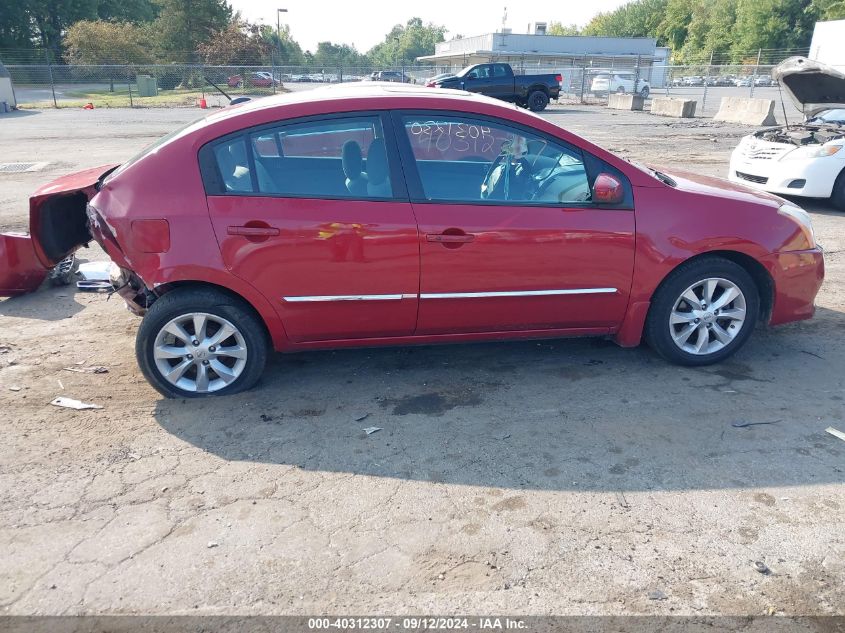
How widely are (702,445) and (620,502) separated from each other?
30.0 inches

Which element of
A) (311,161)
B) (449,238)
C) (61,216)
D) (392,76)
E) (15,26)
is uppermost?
(15,26)

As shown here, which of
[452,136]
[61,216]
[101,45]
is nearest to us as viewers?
[452,136]

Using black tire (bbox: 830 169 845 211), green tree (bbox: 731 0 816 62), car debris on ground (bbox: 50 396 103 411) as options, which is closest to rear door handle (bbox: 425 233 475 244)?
car debris on ground (bbox: 50 396 103 411)

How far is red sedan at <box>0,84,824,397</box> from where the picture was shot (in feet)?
12.6

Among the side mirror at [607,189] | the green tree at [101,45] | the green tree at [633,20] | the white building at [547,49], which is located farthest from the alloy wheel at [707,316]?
the green tree at [633,20]

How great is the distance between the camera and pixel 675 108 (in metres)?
25.9

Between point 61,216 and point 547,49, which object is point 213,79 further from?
point 547,49

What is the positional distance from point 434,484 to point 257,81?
36.3 m

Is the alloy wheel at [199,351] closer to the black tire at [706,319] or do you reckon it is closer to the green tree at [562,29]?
the black tire at [706,319]

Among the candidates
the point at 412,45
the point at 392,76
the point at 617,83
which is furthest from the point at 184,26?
the point at 412,45

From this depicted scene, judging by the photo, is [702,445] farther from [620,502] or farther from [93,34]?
[93,34]

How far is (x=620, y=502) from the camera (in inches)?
124

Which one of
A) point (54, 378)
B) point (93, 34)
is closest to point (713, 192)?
point (54, 378)

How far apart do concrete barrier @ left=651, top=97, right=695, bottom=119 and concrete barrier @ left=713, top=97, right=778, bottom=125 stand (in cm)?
125
